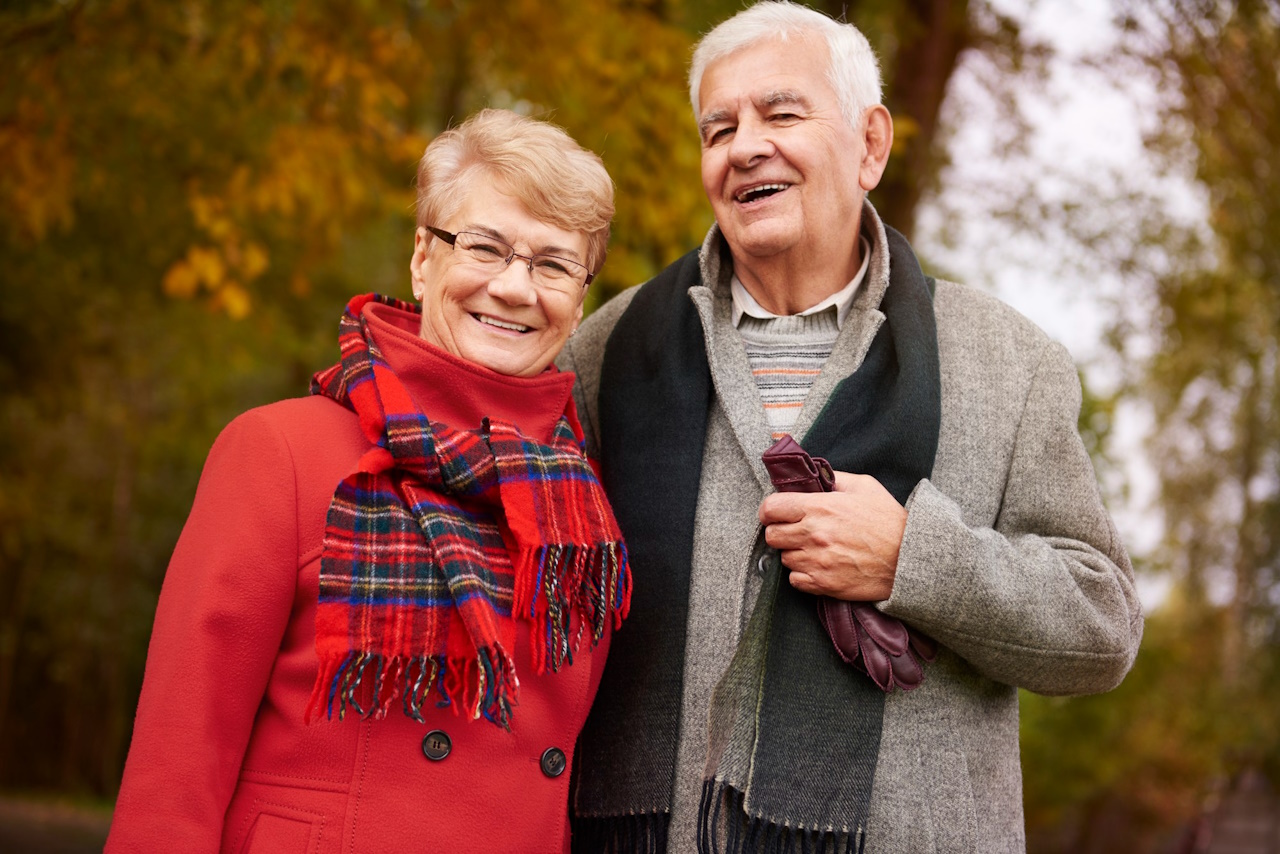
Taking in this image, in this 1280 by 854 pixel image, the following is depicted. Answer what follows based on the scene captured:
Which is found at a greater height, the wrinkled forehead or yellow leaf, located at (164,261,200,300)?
the wrinkled forehead

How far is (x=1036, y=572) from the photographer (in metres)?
2.12

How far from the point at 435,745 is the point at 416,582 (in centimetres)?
30

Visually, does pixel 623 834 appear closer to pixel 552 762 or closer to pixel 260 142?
pixel 552 762

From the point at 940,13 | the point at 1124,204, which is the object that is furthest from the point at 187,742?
the point at 1124,204

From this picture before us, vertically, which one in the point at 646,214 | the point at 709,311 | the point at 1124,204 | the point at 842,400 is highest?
the point at 1124,204

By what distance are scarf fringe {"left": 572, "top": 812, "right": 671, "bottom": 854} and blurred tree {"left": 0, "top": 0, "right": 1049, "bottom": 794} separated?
5.85ft

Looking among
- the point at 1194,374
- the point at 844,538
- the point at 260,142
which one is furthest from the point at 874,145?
the point at 1194,374

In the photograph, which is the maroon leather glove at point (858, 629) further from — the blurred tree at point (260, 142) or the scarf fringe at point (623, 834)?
the blurred tree at point (260, 142)

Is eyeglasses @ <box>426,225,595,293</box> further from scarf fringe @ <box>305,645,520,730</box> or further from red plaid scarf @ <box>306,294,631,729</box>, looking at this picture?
scarf fringe @ <box>305,645,520,730</box>

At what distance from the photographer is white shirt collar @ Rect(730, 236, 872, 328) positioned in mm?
2547

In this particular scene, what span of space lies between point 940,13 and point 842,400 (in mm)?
4438

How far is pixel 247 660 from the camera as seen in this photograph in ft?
6.10

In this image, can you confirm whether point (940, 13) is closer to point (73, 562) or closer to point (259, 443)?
point (259, 443)

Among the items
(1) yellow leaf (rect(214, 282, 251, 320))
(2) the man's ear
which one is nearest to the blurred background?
(1) yellow leaf (rect(214, 282, 251, 320))
